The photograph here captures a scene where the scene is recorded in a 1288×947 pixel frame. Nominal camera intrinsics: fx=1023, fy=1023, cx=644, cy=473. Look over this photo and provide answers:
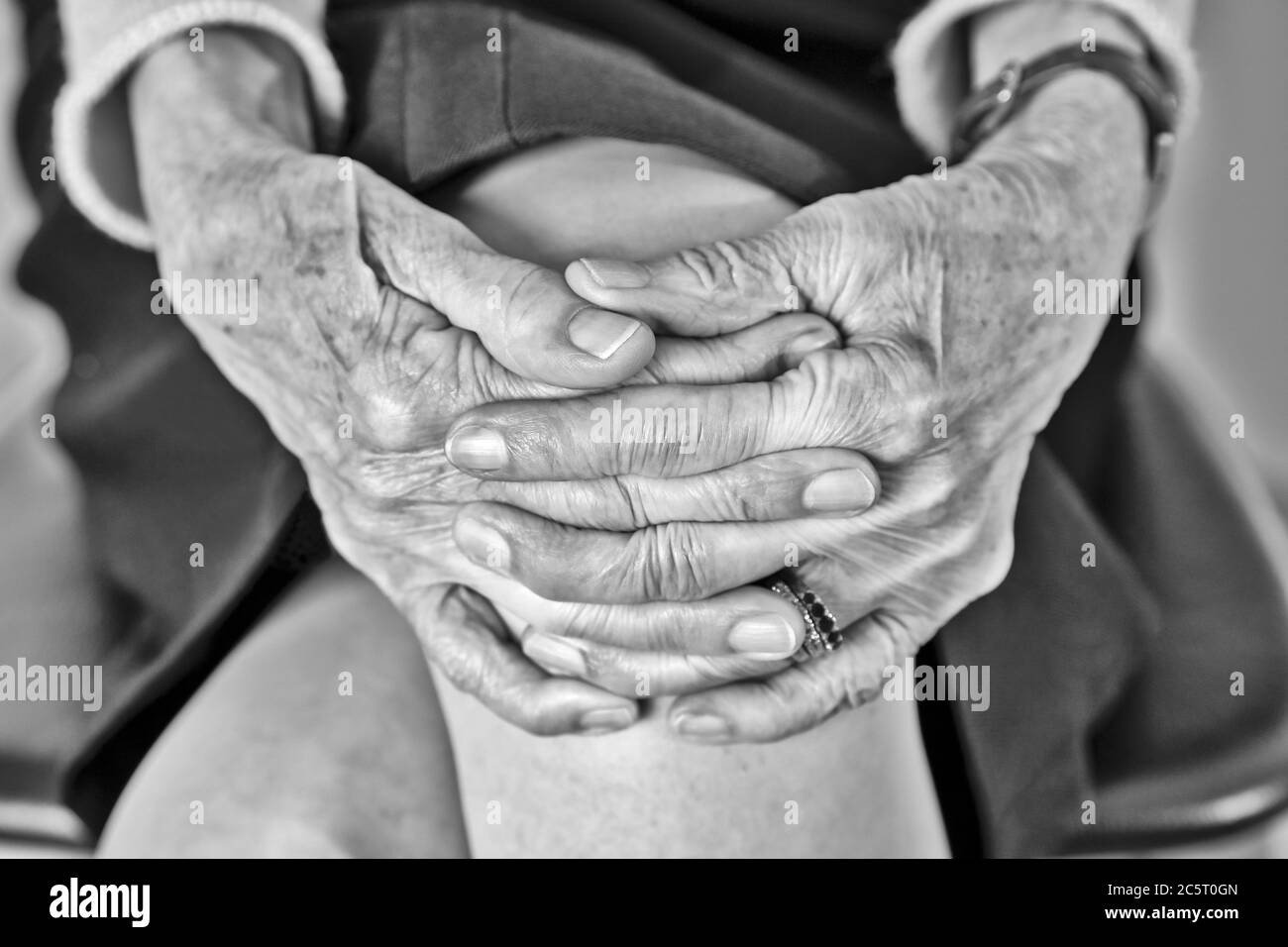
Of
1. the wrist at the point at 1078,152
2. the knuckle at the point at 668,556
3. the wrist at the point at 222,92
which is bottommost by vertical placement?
the knuckle at the point at 668,556

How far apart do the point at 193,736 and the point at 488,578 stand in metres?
0.20

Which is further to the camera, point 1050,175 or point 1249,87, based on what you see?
point 1249,87

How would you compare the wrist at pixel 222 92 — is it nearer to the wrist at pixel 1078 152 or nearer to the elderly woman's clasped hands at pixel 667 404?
the elderly woman's clasped hands at pixel 667 404

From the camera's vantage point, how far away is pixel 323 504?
0.48 m

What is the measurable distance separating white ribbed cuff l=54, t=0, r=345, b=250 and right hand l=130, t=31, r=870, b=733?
0.02 m

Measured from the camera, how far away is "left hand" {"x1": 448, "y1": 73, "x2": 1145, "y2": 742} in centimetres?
40

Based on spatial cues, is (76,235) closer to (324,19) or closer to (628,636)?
(324,19)

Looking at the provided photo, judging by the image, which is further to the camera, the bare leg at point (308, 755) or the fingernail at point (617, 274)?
the bare leg at point (308, 755)

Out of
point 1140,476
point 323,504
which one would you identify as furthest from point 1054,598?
point 323,504

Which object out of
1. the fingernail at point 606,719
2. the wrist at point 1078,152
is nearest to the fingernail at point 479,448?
the fingernail at point 606,719

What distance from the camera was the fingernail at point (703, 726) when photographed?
17.1 inches

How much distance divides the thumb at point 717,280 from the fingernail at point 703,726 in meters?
0.16
